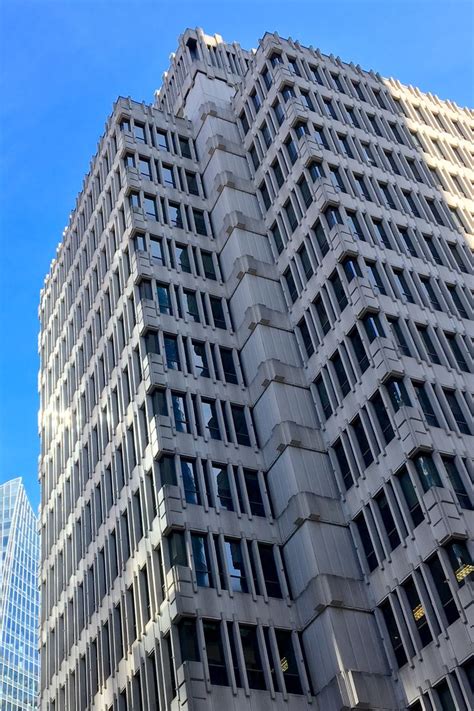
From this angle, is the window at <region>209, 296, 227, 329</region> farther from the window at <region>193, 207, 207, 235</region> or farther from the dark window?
the dark window

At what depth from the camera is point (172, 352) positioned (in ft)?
163

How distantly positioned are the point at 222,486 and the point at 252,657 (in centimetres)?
908

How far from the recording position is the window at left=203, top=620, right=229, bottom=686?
36.5 meters

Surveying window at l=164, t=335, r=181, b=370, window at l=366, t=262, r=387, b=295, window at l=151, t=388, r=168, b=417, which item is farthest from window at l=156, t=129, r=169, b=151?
window at l=151, t=388, r=168, b=417

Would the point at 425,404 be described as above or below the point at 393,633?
above

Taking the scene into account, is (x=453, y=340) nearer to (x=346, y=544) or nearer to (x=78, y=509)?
(x=346, y=544)

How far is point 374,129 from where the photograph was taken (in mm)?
61062

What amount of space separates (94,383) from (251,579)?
850 inches

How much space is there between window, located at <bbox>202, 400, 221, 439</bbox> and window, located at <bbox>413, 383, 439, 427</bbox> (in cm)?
1084

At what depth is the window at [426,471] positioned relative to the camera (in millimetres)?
38500

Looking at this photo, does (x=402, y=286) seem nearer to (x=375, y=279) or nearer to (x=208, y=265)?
(x=375, y=279)

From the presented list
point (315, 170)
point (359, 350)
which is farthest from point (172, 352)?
point (315, 170)

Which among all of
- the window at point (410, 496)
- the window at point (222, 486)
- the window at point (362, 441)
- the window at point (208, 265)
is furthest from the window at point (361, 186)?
the window at point (410, 496)

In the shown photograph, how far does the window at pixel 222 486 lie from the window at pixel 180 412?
104 inches
